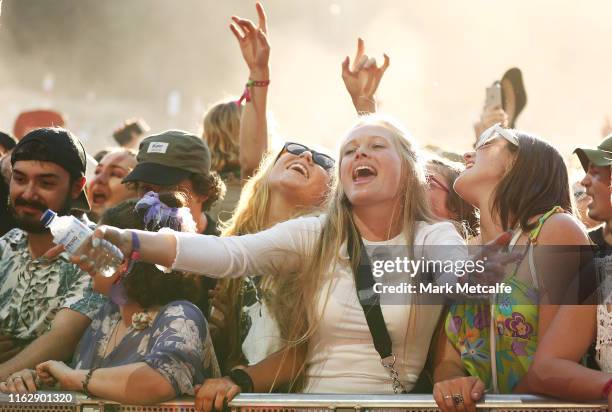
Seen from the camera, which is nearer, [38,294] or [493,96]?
[38,294]

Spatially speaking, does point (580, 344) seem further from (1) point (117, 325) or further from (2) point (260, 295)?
(1) point (117, 325)

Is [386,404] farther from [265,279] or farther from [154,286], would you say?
[265,279]

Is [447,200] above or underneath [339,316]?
above

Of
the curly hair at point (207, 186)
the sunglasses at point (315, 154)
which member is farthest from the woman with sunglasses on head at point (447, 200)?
the curly hair at point (207, 186)

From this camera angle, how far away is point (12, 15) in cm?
1192

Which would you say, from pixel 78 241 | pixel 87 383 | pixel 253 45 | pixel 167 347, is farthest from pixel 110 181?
pixel 78 241

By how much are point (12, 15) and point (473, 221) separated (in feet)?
32.2

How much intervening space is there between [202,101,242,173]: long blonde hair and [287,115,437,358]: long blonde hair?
148cm

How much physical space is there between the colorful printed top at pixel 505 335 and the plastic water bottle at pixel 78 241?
3.79 feet

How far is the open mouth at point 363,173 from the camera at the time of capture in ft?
10.0

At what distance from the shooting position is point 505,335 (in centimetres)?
271

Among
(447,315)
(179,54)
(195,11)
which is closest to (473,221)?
(447,315)

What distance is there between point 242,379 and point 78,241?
2.38 feet

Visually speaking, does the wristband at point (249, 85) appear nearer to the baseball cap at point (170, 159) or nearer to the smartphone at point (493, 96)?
the baseball cap at point (170, 159)
